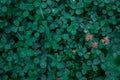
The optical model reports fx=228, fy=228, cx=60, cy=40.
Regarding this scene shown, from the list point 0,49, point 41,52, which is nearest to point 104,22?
point 41,52

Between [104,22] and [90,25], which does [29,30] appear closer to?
[90,25]

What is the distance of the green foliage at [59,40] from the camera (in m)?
2.01

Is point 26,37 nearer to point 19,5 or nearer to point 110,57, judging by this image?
point 19,5

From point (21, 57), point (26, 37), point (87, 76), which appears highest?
point (26, 37)

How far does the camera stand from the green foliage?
2006 millimetres

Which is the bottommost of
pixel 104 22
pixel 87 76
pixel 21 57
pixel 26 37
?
pixel 87 76

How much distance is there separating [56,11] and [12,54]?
1.81 ft

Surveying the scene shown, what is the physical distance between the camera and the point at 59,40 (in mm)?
2006

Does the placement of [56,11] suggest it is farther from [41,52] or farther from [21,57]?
[21,57]

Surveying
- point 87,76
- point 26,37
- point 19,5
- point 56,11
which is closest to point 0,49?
point 26,37

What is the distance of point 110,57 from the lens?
2014 mm

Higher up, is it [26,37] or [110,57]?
[26,37]

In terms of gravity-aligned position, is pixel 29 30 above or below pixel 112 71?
above

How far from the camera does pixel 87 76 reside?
6.68 ft
